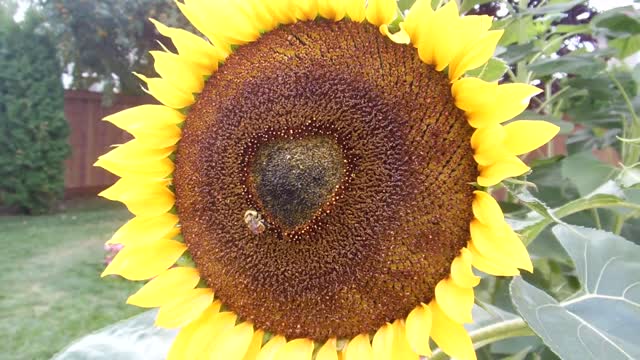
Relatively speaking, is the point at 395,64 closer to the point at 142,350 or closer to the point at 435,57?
the point at 435,57

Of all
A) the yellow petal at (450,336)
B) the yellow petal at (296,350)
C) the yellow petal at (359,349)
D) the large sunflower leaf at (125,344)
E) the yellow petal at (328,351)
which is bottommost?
the large sunflower leaf at (125,344)

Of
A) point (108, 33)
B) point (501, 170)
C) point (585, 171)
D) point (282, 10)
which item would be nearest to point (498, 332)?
point (501, 170)

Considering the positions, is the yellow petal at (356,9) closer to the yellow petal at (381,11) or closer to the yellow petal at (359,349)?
the yellow petal at (381,11)

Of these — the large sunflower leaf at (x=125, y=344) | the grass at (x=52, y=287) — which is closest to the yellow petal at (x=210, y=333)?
the large sunflower leaf at (x=125, y=344)

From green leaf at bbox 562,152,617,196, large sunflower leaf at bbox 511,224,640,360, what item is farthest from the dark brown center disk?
green leaf at bbox 562,152,617,196

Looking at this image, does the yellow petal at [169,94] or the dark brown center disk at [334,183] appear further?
the yellow petal at [169,94]

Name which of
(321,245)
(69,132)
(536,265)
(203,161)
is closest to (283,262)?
(321,245)
